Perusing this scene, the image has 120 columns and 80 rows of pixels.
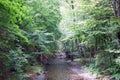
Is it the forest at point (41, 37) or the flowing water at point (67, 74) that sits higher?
the forest at point (41, 37)

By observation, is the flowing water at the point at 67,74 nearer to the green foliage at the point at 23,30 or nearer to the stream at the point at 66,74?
the stream at the point at 66,74

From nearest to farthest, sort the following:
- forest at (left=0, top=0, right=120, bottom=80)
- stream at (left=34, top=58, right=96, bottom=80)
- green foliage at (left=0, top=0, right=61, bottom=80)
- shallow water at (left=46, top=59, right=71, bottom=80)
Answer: green foliage at (left=0, top=0, right=61, bottom=80) → forest at (left=0, top=0, right=120, bottom=80) → stream at (left=34, top=58, right=96, bottom=80) → shallow water at (left=46, top=59, right=71, bottom=80)

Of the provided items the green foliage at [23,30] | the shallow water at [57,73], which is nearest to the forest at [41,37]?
the green foliage at [23,30]

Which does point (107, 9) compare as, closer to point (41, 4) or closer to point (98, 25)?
point (98, 25)

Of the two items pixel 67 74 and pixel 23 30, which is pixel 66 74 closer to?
pixel 67 74

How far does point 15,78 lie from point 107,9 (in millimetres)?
9488

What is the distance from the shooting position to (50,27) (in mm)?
23844

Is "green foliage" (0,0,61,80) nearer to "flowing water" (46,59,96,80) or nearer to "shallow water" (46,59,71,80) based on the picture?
"shallow water" (46,59,71,80)

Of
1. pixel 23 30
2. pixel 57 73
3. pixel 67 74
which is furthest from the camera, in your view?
pixel 57 73

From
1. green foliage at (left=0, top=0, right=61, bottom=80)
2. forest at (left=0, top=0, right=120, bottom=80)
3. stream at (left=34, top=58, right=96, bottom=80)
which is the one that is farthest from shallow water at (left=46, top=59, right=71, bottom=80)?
green foliage at (left=0, top=0, right=61, bottom=80)

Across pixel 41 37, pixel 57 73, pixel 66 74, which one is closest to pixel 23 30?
pixel 41 37

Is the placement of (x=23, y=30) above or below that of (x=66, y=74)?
above

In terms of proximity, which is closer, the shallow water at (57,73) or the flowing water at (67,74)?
the flowing water at (67,74)


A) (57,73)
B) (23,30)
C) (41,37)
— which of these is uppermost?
(23,30)
